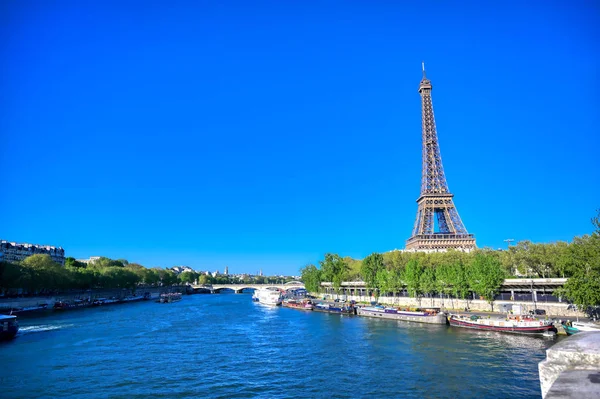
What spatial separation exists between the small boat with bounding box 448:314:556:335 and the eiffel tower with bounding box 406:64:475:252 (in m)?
39.4

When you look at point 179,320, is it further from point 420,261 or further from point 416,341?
point 420,261

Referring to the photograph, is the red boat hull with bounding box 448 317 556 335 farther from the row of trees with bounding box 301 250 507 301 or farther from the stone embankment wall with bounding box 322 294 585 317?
the row of trees with bounding box 301 250 507 301

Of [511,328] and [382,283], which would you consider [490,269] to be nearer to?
[511,328]

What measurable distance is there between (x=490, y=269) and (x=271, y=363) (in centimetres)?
3368

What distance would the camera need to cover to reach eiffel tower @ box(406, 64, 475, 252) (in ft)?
263

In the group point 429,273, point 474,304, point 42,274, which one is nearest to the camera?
point 474,304

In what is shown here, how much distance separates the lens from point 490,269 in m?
48.8

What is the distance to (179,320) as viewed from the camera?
5403 centimetres

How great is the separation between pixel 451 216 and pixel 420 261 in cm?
2283

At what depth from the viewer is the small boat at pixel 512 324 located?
35469mm

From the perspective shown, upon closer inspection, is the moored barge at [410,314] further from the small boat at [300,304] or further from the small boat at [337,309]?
the small boat at [300,304]

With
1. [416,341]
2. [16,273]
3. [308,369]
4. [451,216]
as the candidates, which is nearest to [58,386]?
[308,369]

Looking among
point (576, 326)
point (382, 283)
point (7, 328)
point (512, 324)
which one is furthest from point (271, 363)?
point (382, 283)

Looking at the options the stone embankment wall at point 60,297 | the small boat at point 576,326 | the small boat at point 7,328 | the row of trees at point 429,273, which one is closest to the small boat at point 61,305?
the stone embankment wall at point 60,297
